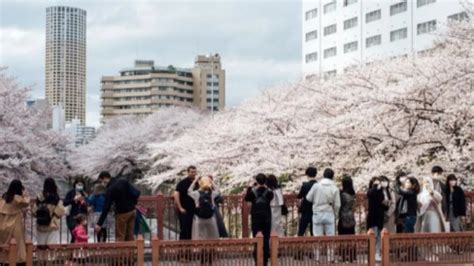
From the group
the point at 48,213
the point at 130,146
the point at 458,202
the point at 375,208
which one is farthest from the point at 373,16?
the point at 48,213

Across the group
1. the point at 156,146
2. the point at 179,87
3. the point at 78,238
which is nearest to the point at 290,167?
the point at 78,238

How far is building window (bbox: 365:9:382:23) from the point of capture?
6134cm

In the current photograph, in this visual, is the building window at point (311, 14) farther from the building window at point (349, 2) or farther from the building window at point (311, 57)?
the building window at point (349, 2)

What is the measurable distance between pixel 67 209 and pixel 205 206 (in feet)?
8.51

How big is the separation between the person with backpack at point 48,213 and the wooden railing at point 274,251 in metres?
0.55

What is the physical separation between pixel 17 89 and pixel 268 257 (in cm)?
2114

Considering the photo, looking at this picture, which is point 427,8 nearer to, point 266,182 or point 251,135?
point 251,135

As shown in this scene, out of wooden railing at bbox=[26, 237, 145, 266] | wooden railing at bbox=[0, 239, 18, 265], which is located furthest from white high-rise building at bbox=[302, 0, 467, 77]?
wooden railing at bbox=[0, 239, 18, 265]

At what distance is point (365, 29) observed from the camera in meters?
63.1

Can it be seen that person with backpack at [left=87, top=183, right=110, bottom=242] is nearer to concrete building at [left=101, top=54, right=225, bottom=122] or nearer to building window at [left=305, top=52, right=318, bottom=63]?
building window at [left=305, top=52, right=318, bottom=63]

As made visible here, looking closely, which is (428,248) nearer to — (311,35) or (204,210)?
(204,210)

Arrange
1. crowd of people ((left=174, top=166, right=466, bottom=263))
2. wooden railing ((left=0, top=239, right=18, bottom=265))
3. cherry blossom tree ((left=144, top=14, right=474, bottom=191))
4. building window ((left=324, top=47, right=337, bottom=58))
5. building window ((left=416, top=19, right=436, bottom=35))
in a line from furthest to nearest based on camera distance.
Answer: building window ((left=324, top=47, right=337, bottom=58)), building window ((left=416, top=19, right=436, bottom=35)), cherry blossom tree ((left=144, top=14, right=474, bottom=191)), crowd of people ((left=174, top=166, right=466, bottom=263)), wooden railing ((left=0, top=239, right=18, bottom=265))

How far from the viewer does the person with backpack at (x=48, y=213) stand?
38.7 feet

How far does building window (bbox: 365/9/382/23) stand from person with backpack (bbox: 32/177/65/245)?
52877 mm
